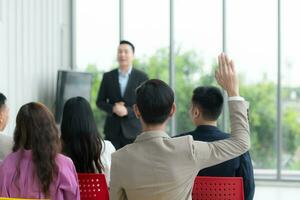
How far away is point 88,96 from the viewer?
6.35 meters

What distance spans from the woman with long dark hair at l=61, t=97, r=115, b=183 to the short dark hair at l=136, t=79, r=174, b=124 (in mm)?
922

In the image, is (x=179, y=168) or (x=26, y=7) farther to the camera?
(x=26, y=7)

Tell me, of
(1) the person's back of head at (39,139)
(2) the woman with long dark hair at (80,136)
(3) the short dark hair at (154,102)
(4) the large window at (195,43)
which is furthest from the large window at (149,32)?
A: (3) the short dark hair at (154,102)

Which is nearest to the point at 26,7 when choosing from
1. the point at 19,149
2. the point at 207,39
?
the point at 207,39

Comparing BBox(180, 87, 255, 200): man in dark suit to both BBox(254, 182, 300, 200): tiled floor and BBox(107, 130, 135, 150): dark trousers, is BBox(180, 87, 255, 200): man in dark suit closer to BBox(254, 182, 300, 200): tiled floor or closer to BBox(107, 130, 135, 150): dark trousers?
BBox(107, 130, 135, 150): dark trousers

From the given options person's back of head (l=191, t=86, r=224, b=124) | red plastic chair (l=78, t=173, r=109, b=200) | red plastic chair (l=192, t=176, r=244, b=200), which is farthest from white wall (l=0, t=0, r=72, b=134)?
red plastic chair (l=192, t=176, r=244, b=200)

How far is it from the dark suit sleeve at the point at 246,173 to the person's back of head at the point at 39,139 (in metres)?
0.95

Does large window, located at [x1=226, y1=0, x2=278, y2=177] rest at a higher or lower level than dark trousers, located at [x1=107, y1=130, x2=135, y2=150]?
higher

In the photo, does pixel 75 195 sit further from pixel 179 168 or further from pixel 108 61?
pixel 108 61

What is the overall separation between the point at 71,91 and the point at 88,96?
32 centimetres

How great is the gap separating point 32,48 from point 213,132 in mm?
3568

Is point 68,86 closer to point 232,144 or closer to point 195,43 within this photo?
point 195,43

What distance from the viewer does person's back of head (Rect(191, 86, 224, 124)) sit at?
2.52m

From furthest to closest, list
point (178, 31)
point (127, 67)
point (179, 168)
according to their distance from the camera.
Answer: point (178, 31), point (127, 67), point (179, 168)
